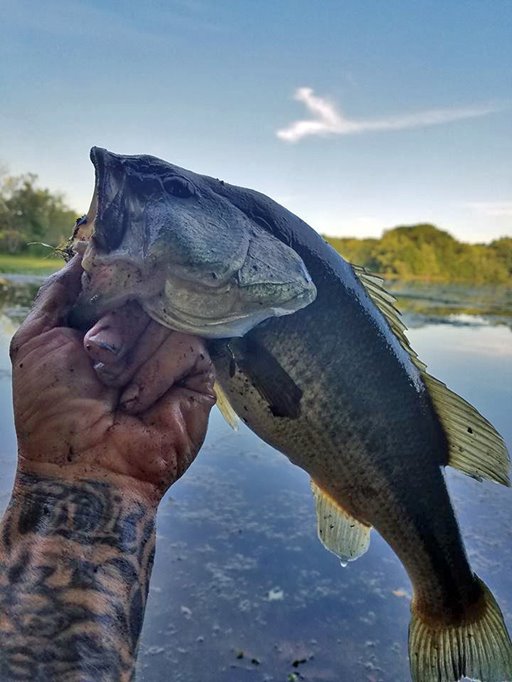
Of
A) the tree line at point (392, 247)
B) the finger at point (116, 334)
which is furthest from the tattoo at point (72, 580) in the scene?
the tree line at point (392, 247)

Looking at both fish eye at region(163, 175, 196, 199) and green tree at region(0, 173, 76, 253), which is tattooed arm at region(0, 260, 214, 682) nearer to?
fish eye at region(163, 175, 196, 199)

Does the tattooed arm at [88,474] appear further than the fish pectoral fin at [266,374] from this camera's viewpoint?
No

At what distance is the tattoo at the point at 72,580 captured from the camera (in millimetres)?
1281

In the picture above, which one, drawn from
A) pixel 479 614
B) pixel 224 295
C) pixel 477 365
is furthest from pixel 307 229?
pixel 477 365

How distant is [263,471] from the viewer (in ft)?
17.8

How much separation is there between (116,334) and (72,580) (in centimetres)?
62

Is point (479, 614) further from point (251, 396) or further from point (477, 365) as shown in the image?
point (477, 365)

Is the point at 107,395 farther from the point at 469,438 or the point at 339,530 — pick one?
the point at 469,438

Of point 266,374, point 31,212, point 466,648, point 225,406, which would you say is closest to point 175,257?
point 266,374

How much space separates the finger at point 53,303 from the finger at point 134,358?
221 mm

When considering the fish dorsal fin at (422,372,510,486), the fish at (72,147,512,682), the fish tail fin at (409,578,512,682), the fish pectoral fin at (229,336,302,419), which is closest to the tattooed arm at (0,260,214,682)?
the fish at (72,147,512,682)

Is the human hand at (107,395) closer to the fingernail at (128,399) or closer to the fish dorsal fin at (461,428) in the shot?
the fingernail at (128,399)

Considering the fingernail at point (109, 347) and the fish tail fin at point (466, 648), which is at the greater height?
the fingernail at point (109, 347)

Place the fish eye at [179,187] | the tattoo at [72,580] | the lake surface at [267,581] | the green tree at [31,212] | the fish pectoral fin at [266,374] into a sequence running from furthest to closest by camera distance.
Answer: the green tree at [31,212] < the lake surface at [267,581] < the fish pectoral fin at [266,374] < the fish eye at [179,187] < the tattoo at [72,580]
